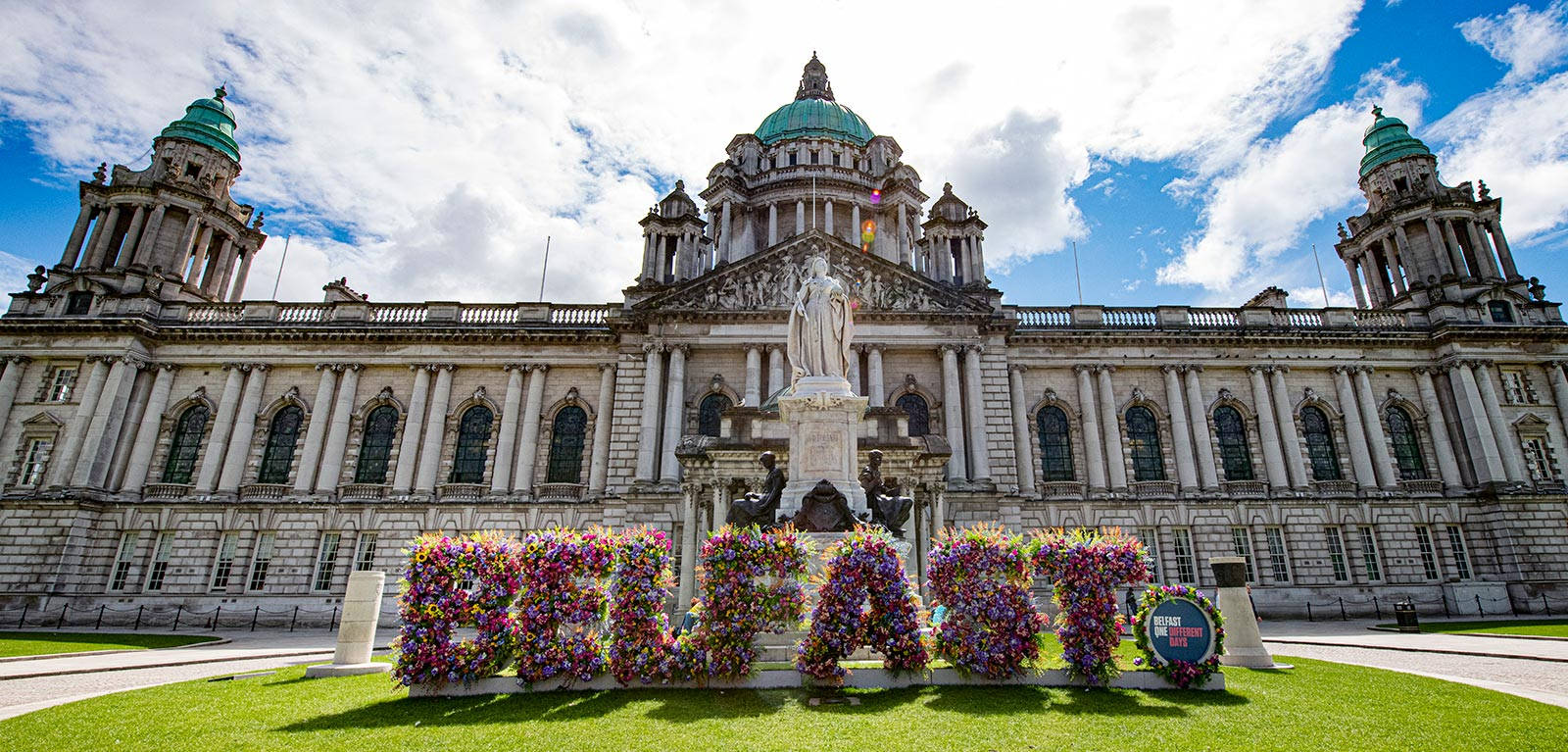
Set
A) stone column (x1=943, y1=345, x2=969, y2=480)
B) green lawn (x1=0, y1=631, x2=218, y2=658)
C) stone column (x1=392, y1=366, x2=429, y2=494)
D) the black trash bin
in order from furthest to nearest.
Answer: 1. stone column (x1=392, y1=366, x2=429, y2=494)
2. stone column (x1=943, y1=345, x2=969, y2=480)
3. the black trash bin
4. green lawn (x1=0, y1=631, x2=218, y2=658)

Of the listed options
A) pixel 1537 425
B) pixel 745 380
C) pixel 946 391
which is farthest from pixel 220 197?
pixel 1537 425

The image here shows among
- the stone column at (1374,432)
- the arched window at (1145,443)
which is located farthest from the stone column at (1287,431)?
the arched window at (1145,443)

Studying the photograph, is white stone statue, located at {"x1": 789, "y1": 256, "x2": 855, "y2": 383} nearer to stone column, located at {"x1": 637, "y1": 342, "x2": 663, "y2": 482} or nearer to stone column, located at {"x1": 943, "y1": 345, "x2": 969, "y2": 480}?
stone column, located at {"x1": 943, "y1": 345, "x2": 969, "y2": 480}

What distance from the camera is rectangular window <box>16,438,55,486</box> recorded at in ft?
99.8

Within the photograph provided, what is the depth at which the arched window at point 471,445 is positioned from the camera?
1300 inches

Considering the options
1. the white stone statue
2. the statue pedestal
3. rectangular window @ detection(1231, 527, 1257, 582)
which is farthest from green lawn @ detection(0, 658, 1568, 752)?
rectangular window @ detection(1231, 527, 1257, 582)

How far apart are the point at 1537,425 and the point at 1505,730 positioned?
36.9m

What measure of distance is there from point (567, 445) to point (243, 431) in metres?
14.2

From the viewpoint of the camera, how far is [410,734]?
23.0ft

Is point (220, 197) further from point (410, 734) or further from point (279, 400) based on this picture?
point (410, 734)

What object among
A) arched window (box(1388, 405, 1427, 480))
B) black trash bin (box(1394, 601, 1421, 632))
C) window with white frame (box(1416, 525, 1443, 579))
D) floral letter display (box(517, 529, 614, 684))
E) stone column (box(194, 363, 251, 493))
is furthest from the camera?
arched window (box(1388, 405, 1427, 480))

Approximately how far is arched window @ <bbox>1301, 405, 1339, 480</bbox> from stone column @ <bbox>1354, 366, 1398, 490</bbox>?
1455mm

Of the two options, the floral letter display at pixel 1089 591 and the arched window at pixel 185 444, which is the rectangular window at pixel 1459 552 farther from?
the arched window at pixel 185 444

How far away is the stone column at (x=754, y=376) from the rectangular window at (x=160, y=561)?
82.4ft
